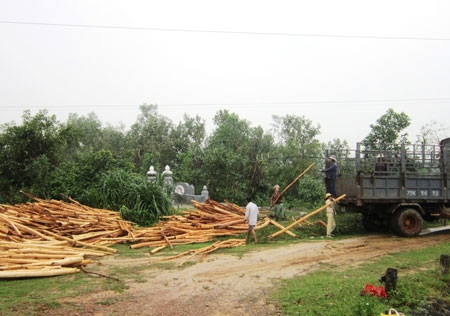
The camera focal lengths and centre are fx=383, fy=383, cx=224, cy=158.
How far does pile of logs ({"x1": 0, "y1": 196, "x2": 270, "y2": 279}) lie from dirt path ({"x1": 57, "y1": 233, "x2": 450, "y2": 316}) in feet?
3.39

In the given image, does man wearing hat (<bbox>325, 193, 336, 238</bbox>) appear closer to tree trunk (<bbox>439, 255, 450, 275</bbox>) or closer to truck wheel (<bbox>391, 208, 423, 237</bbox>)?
truck wheel (<bbox>391, 208, 423, 237</bbox>)

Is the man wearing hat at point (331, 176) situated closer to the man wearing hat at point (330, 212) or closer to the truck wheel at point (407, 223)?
the man wearing hat at point (330, 212)

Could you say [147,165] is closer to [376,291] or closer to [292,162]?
[292,162]

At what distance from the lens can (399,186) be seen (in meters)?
10.4

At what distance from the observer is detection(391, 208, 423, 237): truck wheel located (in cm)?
1038

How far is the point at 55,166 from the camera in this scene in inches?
746

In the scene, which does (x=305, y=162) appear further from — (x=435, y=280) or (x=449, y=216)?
(x=435, y=280)

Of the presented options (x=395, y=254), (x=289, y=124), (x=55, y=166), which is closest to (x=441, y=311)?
(x=395, y=254)

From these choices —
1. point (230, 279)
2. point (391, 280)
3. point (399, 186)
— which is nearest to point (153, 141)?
point (399, 186)

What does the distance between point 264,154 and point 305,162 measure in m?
2.88

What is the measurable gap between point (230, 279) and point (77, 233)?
5.53 metres

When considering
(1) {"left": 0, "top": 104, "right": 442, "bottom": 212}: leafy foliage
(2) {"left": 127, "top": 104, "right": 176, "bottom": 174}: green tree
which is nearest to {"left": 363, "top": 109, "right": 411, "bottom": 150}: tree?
(1) {"left": 0, "top": 104, "right": 442, "bottom": 212}: leafy foliage

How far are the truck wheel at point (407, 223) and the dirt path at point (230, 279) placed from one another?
0.97 ft

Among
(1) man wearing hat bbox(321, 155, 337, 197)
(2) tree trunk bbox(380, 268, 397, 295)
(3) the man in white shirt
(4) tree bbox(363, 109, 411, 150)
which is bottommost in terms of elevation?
(2) tree trunk bbox(380, 268, 397, 295)
